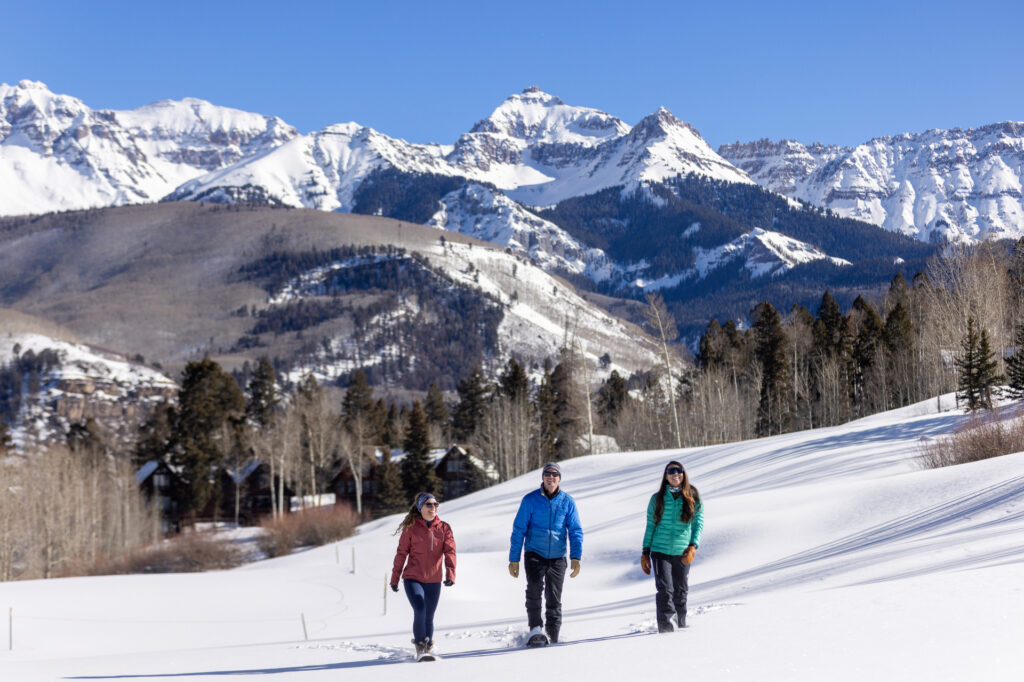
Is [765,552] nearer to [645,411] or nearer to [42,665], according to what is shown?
[42,665]

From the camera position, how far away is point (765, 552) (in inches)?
745

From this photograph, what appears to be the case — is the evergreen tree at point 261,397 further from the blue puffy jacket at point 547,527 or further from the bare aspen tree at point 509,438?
the blue puffy jacket at point 547,527

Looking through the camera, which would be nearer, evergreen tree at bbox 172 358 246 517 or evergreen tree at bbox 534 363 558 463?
evergreen tree at bbox 172 358 246 517

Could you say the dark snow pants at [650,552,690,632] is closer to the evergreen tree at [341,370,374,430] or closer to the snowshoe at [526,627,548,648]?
the snowshoe at [526,627,548,648]

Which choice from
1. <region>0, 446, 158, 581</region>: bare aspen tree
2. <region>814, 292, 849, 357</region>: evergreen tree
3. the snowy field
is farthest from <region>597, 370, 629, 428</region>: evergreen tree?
the snowy field

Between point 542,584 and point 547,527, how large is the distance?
29.5 inches

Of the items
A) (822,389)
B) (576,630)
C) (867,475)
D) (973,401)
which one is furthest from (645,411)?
(576,630)

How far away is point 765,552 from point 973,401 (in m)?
21.6

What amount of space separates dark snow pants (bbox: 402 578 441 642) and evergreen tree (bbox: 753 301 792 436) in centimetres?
5818

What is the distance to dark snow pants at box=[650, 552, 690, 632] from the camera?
9969 mm

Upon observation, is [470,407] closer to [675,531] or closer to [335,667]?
[335,667]

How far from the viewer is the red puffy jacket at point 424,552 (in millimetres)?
10297

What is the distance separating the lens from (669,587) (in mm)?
10094

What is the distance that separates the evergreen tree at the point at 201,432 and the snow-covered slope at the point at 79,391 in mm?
58731
